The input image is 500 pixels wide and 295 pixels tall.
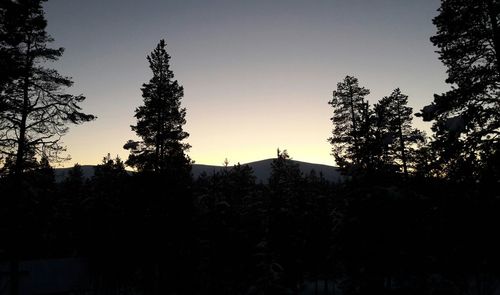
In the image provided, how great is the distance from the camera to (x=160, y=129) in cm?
2780

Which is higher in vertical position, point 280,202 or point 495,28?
point 495,28

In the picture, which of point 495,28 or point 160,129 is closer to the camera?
point 495,28

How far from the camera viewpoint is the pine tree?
89.3ft

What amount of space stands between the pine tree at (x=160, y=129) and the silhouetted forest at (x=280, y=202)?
0.27 feet

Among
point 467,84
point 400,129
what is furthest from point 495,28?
point 400,129

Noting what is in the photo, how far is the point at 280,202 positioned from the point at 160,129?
43.1 ft

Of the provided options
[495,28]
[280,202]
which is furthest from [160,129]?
[495,28]

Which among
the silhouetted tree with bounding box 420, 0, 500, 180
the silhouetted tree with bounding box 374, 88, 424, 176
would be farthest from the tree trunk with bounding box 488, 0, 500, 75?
the silhouetted tree with bounding box 374, 88, 424, 176

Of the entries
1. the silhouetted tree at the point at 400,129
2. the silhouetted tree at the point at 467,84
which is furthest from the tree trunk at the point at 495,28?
the silhouetted tree at the point at 400,129

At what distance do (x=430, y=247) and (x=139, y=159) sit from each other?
2063cm

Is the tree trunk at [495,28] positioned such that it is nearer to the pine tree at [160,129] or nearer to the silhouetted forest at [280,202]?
the silhouetted forest at [280,202]

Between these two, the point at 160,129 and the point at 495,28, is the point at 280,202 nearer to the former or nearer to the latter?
the point at 160,129

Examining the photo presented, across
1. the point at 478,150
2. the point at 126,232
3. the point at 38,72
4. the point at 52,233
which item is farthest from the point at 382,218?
the point at 52,233

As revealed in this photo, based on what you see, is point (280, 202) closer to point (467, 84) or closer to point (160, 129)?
point (160, 129)
